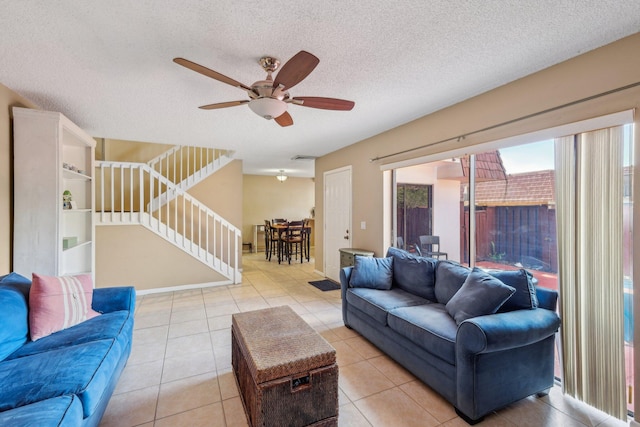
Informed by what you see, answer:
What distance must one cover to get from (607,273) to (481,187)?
1253 mm

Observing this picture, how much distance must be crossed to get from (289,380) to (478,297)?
1.47 m

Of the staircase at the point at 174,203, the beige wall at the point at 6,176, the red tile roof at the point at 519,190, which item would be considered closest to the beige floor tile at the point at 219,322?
the staircase at the point at 174,203

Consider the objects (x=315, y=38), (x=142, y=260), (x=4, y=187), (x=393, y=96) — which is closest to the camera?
(x=315, y=38)

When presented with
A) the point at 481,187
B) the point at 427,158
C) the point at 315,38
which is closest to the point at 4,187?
the point at 315,38

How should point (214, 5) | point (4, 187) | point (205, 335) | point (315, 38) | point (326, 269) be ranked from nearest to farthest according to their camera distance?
point (214, 5) → point (315, 38) → point (4, 187) → point (205, 335) → point (326, 269)

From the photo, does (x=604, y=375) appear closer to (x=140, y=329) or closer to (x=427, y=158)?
(x=427, y=158)

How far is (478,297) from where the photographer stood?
2.06m

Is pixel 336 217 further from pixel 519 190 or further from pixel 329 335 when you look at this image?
pixel 519 190

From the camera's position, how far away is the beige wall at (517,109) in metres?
1.84

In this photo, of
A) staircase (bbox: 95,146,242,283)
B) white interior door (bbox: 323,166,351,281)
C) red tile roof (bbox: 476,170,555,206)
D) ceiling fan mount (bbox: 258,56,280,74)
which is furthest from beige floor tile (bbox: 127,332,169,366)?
red tile roof (bbox: 476,170,555,206)

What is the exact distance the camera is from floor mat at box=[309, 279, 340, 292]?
4.75 m

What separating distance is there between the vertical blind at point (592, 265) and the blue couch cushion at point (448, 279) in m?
0.68

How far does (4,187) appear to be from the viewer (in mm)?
2566

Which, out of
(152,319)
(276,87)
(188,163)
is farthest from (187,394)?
(188,163)
